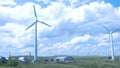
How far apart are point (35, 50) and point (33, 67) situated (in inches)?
732

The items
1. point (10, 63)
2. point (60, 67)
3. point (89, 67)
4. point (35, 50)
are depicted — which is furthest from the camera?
point (35, 50)

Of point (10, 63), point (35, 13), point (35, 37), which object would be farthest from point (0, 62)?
point (35, 13)

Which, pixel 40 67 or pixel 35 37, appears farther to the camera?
pixel 35 37

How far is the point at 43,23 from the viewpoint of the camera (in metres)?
97.4

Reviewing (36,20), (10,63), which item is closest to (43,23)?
(36,20)

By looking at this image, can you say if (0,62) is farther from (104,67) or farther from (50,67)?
(104,67)

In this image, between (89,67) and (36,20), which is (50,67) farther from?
(36,20)

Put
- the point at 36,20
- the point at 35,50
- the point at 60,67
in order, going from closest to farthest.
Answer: the point at 60,67 < the point at 35,50 < the point at 36,20

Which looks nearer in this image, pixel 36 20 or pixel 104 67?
pixel 104 67

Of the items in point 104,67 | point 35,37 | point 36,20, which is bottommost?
point 104,67

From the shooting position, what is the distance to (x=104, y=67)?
81125mm

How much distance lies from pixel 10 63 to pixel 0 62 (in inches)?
218

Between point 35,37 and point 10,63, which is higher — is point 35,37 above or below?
above

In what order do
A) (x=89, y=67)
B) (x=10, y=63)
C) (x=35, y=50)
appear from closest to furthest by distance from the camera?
(x=89, y=67) → (x=10, y=63) → (x=35, y=50)
